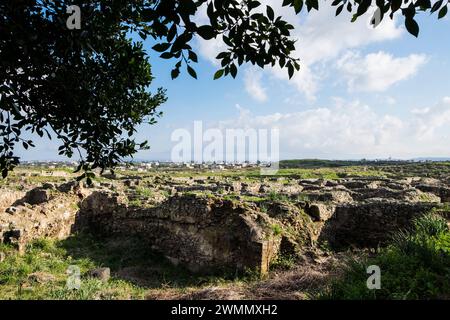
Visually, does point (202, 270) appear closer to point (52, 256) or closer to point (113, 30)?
point (52, 256)

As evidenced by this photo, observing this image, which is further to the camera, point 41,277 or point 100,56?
point 41,277

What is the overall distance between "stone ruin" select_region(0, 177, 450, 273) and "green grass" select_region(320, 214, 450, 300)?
507 cm

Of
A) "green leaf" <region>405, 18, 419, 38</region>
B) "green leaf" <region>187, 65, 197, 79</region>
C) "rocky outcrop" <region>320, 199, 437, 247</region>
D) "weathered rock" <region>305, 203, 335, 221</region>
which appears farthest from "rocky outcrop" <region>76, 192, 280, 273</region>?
"green leaf" <region>405, 18, 419, 38</region>

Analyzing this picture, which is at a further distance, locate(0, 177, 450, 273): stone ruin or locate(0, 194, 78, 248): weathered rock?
locate(0, 194, 78, 248): weathered rock

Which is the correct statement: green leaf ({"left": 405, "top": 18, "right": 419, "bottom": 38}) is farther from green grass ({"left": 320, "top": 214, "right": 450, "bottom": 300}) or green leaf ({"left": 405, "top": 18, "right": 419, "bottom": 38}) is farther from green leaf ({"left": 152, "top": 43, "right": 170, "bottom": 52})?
green grass ({"left": 320, "top": 214, "right": 450, "bottom": 300})

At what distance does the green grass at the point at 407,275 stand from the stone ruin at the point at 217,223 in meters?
5.07

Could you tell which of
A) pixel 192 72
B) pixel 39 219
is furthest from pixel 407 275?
pixel 39 219

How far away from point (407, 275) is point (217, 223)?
8183 millimetres

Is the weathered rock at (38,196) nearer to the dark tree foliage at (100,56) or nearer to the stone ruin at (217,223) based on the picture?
the stone ruin at (217,223)

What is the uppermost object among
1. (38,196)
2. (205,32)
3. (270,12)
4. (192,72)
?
(270,12)

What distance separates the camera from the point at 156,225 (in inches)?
666

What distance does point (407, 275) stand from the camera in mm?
7520

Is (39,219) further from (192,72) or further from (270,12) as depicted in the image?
(270,12)

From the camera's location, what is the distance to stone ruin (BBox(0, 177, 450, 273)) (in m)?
14.1
